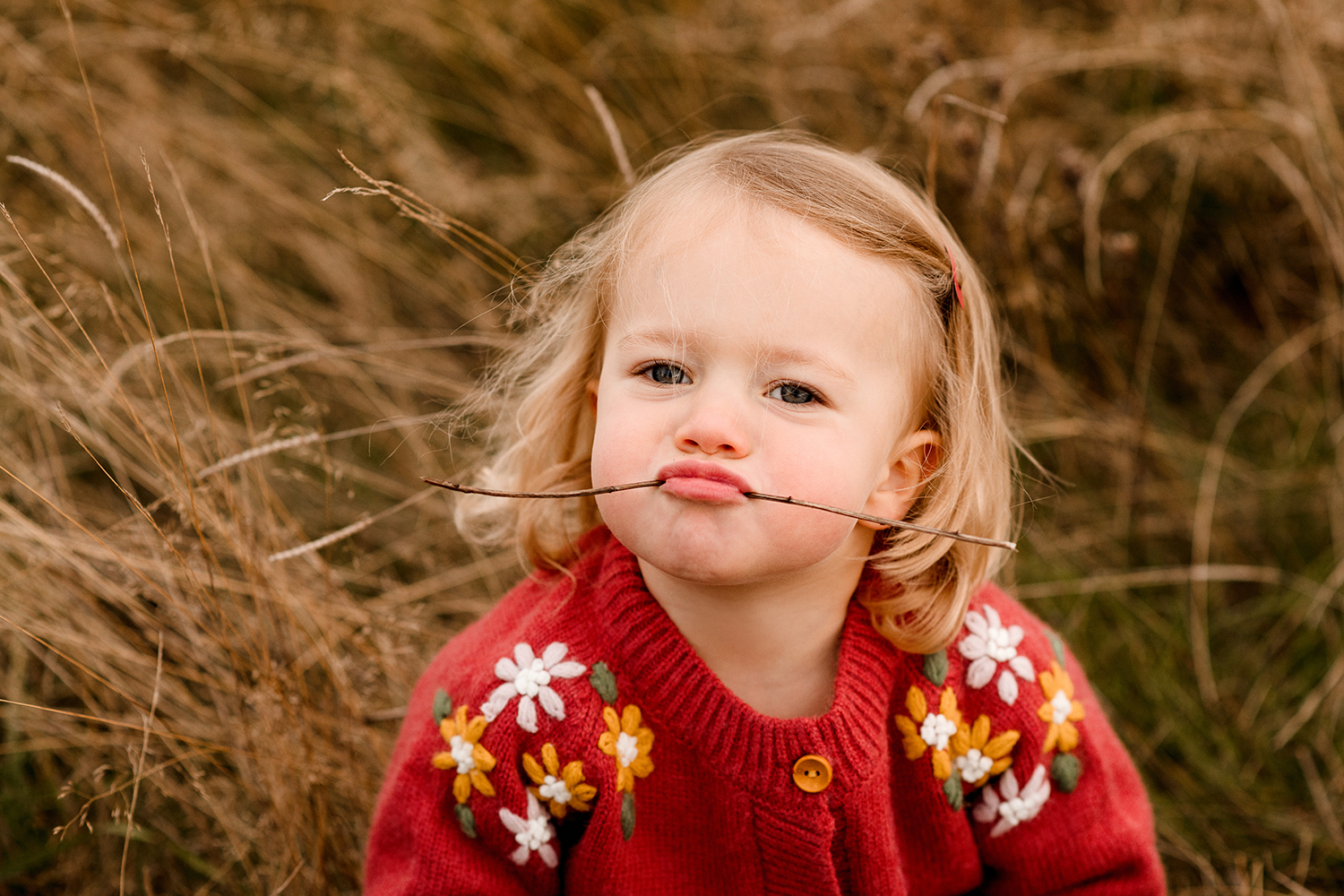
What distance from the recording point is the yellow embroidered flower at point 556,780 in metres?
1.28

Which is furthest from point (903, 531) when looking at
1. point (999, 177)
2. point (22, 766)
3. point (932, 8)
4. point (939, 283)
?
point (22, 766)

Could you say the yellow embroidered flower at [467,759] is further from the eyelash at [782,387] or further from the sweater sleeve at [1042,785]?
the sweater sleeve at [1042,785]

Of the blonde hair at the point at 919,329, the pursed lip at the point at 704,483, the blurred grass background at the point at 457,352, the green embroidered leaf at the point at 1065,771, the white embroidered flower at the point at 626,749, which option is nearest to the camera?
the pursed lip at the point at 704,483

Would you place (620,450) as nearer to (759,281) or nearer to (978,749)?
(759,281)

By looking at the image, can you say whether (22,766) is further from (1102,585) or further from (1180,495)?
(1180,495)

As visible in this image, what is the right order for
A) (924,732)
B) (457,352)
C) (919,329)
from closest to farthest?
(919,329) → (924,732) → (457,352)

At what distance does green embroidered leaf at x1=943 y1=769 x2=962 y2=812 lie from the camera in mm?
1350

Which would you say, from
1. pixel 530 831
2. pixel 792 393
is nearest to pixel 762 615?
pixel 792 393

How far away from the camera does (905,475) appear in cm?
130

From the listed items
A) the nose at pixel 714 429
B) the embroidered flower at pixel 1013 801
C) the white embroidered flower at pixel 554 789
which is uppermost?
the nose at pixel 714 429

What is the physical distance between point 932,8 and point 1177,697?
4.96 ft

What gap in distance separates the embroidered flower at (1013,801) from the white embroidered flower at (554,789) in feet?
1.86

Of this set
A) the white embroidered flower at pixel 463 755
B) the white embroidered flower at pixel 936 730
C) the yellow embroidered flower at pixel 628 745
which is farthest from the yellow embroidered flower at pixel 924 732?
the white embroidered flower at pixel 463 755

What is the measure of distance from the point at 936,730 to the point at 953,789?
0.28ft
